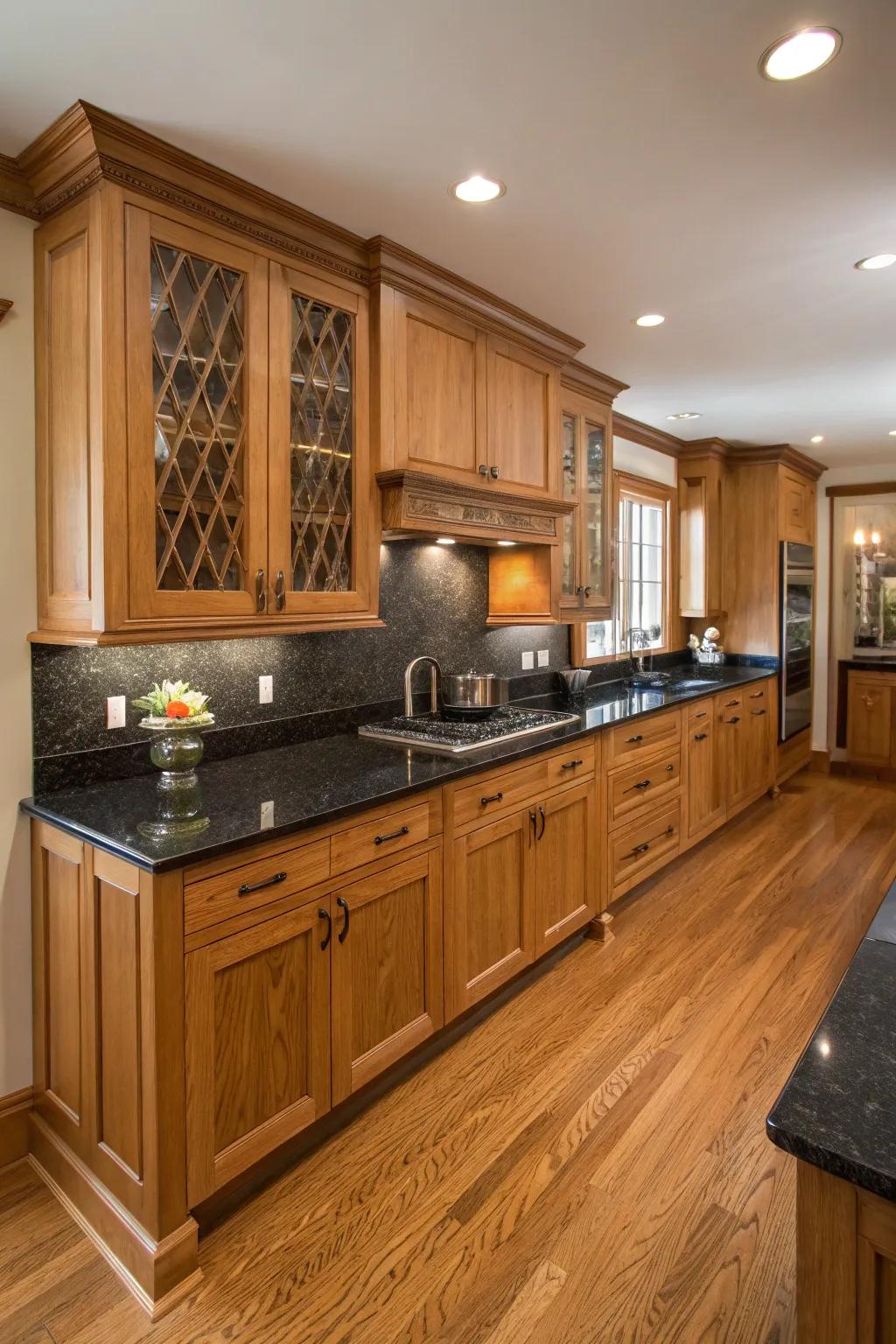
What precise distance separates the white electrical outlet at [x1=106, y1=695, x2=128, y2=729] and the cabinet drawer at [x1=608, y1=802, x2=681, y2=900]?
2104 mm

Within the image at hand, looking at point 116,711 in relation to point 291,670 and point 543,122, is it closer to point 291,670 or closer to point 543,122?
point 291,670

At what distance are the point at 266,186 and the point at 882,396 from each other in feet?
12.0

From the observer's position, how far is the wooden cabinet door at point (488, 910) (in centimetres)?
243

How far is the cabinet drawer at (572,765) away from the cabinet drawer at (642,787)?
238 millimetres

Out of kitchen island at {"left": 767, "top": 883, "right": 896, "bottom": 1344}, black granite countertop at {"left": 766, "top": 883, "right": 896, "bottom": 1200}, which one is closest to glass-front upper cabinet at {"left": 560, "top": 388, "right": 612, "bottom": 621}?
black granite countertop at {"left": 766, "top": 883, "right": 896, "bottom": 1200}

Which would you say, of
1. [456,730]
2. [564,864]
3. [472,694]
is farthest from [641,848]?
[456,730]

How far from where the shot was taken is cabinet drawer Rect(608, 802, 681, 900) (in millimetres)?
3454

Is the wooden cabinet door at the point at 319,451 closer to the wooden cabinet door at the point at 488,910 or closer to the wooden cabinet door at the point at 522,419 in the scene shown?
the wooden cabinet door at the point at 522,419

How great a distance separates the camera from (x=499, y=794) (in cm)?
258

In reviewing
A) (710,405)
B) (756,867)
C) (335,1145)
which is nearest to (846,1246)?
(335,1145)

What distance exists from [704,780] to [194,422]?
3422 millimetres

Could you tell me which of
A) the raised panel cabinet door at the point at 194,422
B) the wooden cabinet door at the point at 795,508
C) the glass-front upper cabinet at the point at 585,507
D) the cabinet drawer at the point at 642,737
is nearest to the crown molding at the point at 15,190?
the raised panel cabinet door at the point at 194,422

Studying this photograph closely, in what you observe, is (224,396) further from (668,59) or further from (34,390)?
(668,59)

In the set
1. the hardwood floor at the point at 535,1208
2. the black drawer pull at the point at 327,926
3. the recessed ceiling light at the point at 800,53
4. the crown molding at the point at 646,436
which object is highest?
the crown molding at the point at 646,436
